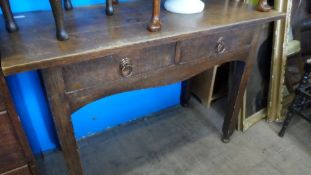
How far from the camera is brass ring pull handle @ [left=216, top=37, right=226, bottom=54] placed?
105 centimetres

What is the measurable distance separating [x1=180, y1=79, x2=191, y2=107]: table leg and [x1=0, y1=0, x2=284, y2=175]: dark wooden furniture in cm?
69

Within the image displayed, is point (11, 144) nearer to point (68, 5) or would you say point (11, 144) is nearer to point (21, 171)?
point (21, 171)

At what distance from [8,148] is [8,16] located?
1.42 ft

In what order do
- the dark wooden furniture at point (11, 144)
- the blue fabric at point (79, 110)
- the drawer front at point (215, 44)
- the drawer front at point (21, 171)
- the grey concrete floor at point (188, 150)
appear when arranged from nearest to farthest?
the dark wooden furniture at point (11, 144) → the drawer front at point (21, 171) → the drawer front at point (215, 44) → the blue fabric at point (79, 110) → the grey concrete floor at point (188, 150)

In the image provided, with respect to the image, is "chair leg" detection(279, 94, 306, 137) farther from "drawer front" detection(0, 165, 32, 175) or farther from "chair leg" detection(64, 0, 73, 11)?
"drawer front" detection(0, 165, 32, 175)

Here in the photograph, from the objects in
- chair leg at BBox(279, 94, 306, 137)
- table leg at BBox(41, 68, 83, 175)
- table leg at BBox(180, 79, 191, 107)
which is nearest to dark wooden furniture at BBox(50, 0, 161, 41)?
table leg at BBox(41, 68, 83, 175)

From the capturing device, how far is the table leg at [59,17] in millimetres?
700

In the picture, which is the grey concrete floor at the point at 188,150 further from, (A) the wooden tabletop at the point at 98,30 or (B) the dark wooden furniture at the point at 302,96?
(A) the wooden tabletop at the point at 98,30

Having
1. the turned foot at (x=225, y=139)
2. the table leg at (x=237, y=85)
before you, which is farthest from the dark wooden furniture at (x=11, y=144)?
the turned foot at (x=225, y=139)

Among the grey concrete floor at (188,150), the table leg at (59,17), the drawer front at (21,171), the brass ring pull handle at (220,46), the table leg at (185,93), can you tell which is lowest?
the grey concrete floor at (188,150)

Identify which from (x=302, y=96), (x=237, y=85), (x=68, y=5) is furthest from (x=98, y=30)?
(x=302, y=96)

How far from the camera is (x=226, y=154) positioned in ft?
5.03

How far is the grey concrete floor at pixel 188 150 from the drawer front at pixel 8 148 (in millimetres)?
640

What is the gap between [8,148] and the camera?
0.75 m
